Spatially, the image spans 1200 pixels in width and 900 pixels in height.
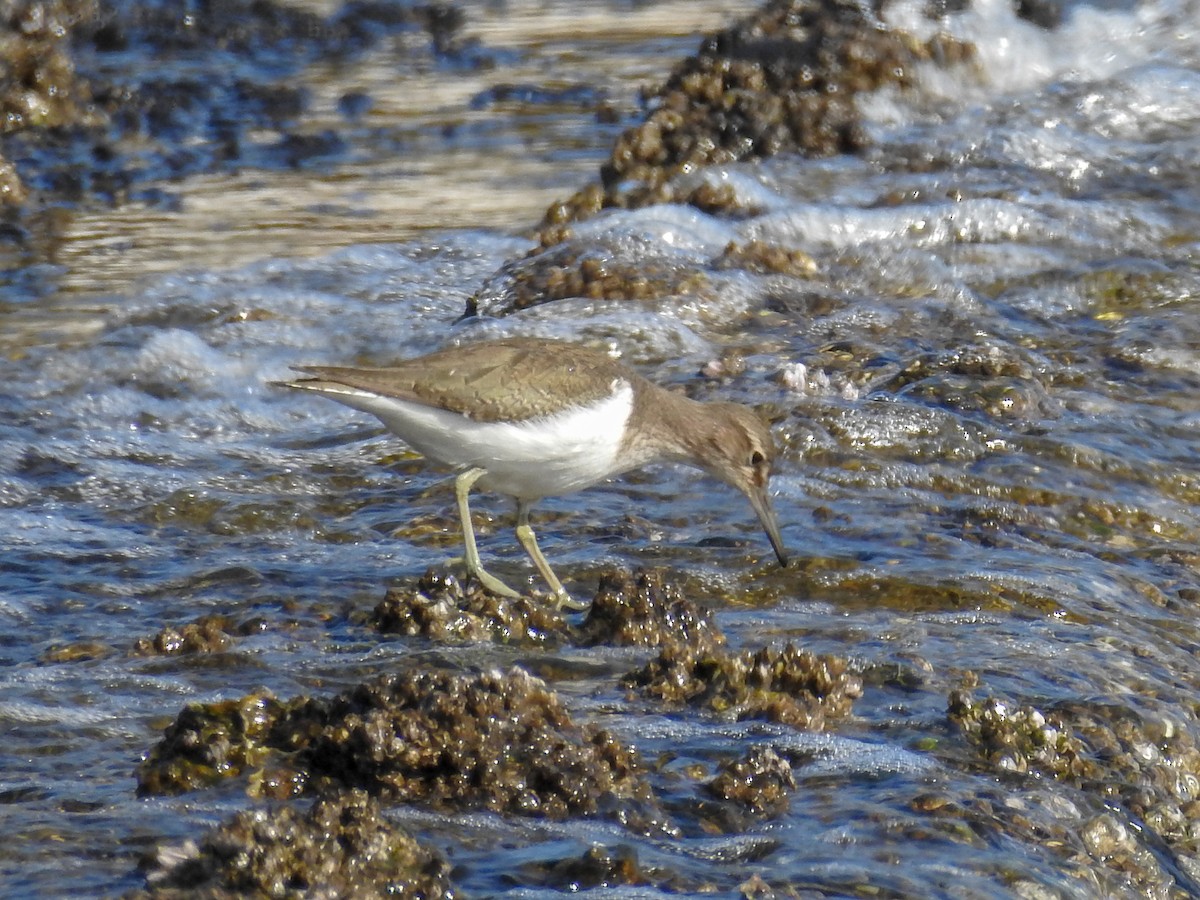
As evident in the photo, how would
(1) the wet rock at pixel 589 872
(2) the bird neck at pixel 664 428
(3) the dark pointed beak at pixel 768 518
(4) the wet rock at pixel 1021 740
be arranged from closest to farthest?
(1) the wet rock at pixel 589 872 < (4) the wet rock at pixel 1021 740 < (3) the dark pointed beak at pixel 768 518 < (2) the bird neck at pixel 664 428

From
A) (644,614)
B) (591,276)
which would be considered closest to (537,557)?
(644,614)

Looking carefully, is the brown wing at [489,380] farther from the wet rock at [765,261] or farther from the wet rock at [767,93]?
the wet rock at [767,93]

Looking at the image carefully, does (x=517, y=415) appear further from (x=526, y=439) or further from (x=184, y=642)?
(x=184, y=642)

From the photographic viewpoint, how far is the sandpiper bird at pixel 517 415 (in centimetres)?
602

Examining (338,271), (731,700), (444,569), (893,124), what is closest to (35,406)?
(338,271)

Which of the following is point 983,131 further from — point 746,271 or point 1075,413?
point 1075,413

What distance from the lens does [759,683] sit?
509cm

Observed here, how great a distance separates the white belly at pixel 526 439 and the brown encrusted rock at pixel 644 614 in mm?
584

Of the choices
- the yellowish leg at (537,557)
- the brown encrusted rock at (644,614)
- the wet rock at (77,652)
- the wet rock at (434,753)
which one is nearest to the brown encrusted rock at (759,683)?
the brown encrusted rock at (644,614)

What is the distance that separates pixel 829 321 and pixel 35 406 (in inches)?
160

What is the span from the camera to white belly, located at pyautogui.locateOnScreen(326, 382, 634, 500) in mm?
6023

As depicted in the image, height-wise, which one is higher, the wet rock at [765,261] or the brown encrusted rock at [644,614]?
the wet rock at [765,261]

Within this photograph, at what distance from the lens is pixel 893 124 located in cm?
1202

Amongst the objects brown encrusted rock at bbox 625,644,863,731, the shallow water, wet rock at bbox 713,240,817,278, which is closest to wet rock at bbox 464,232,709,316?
the shallow water
